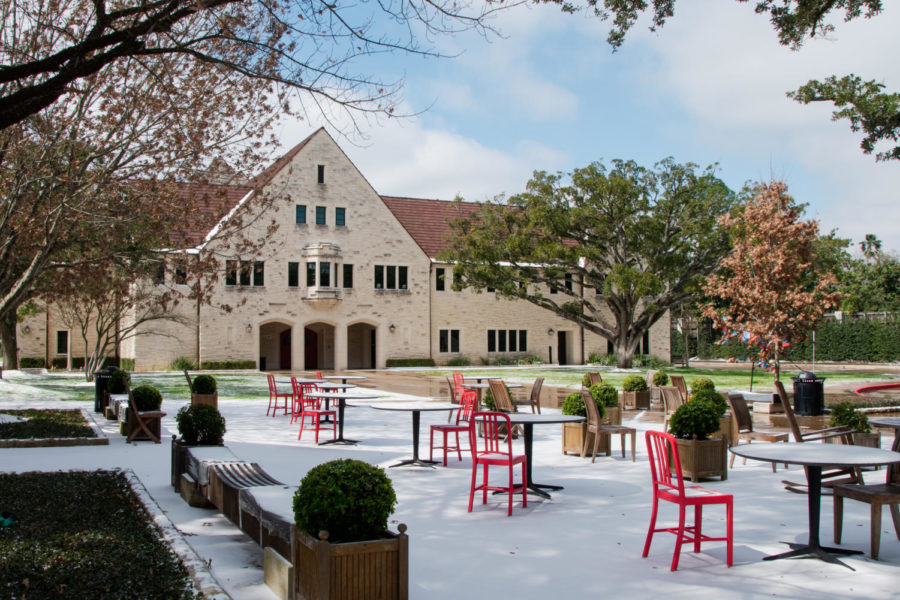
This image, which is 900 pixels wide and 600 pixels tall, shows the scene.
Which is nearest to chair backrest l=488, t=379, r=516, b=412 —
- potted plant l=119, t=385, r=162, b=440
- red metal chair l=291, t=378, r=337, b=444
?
red metal chair l=291, t=378, r=337, b=444

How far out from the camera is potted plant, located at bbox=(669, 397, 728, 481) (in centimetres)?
895

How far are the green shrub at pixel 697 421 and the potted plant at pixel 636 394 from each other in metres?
9.17

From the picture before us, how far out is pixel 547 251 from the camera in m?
35.9

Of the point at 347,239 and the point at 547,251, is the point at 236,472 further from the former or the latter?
the point at 347,239

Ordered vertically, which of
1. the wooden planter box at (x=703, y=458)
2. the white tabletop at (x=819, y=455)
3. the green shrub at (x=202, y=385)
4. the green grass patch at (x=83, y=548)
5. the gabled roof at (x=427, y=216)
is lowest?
the green grass patch at (x=83, y=548)

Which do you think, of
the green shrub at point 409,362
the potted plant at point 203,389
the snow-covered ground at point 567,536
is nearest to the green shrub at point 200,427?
the snow-covered ground at point 567,536

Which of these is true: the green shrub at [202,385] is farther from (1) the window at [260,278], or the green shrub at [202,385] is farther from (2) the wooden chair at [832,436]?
(1) the window at [260,278]

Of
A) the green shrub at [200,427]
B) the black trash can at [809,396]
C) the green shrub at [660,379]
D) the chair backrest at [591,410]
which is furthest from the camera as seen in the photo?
the green shrub at [660,379]

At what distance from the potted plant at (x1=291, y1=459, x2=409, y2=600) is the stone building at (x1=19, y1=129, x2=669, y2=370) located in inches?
1333

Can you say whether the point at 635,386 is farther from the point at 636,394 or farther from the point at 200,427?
the point at 200,427

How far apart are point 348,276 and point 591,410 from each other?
32.4m

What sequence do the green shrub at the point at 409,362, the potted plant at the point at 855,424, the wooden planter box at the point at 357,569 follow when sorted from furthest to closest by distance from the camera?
the green shrub at the point at 409,362 → the potted plant at the point at 855,424 → the wooden planter box at the point at 357,569

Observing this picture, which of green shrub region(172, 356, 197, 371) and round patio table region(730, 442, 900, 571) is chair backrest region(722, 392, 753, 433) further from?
green shrub region(172, 356, 197, 371)

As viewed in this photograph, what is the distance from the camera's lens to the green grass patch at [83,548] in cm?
509
